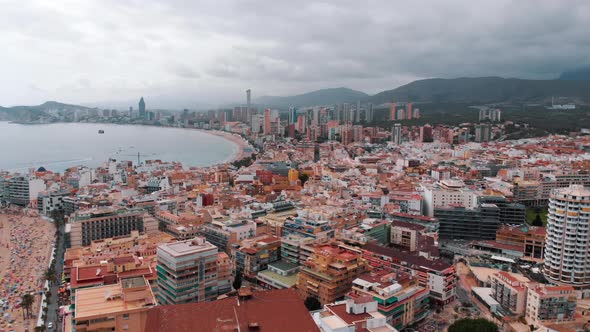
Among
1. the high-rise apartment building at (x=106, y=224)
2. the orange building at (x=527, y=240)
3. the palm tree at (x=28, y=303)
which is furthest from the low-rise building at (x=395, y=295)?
the high-rise apartment building at (x=106, y=224)

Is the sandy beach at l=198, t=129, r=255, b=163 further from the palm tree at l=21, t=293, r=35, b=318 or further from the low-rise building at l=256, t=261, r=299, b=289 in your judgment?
the palm tree at l=21, t=293, r=35, b=318

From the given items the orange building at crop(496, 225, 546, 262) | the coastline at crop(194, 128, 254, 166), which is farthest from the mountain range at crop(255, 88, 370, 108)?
the orange building at crop(496, 225, 546, 262)

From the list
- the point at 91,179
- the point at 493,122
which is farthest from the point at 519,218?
the point at 493,122

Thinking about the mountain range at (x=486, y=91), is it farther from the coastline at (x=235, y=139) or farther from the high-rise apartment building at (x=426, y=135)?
the coastline at (x=235, y=139)

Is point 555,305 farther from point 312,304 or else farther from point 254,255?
point 254,255

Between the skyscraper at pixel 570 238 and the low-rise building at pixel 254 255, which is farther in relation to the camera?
the low-rise building at pixel 254 255

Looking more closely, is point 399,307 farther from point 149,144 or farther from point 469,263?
point 149,144
